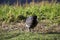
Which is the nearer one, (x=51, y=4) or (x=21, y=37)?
(x=21, y=37)

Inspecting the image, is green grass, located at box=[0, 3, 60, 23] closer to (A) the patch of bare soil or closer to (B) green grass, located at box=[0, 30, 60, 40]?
(A) the patch of bare soil

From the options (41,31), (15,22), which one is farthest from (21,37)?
(15,22)

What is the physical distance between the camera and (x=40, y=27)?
9.98 m

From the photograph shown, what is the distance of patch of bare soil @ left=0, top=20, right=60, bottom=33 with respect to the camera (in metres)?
9.65

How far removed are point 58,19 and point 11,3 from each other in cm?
304

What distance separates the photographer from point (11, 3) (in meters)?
12.8

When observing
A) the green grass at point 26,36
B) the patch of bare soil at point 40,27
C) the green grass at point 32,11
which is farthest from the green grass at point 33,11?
the green grass at point 26,36

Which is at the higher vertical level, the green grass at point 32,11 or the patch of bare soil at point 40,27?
the green grass at point 32,11

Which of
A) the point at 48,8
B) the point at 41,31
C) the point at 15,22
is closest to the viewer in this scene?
the point at 41,31

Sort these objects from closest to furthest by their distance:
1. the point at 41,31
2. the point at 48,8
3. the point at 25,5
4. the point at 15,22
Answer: the point at 41,31 < the point at 15,22 < the point at 48,8 < the point at 25,5

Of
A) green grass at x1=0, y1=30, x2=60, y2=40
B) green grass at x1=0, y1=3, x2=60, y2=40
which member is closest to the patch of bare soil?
green grass at x1=0, y1=3, x2=60, y2=40

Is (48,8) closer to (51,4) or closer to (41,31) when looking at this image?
(51,4)

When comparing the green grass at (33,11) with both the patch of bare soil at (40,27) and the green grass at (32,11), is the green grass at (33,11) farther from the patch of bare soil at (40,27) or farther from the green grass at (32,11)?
the patch of bare soil at (40,27)

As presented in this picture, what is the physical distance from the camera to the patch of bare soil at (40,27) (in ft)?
31.7
